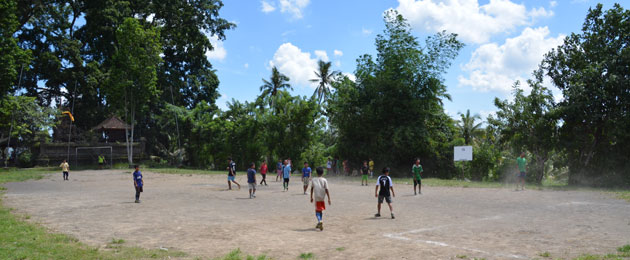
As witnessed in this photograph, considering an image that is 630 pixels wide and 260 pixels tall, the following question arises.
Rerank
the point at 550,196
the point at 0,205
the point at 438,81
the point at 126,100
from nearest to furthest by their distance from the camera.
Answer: the point at 0,205
the point at 550,196
the point at 438,81
the point at 126,100

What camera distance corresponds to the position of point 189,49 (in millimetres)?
53000

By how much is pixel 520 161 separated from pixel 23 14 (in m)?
47.6

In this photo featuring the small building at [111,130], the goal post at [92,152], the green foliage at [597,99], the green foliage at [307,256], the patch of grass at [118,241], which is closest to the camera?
the green foliage at [307,256]

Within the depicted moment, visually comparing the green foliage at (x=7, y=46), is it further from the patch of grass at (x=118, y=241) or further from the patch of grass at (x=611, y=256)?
the patch of grass at (x=611, y=256)

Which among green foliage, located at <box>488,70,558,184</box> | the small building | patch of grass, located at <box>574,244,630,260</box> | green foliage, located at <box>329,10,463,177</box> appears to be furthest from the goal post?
patch of grass, located at <box>574,244,630,260</box>

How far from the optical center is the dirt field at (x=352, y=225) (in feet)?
27.3

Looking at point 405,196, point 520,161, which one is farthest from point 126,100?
point 520,161

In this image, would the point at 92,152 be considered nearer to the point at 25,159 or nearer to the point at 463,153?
the point at 25,159

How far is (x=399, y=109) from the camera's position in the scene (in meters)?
34.0

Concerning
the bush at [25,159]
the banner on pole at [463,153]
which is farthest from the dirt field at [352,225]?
the bush at [25,159]

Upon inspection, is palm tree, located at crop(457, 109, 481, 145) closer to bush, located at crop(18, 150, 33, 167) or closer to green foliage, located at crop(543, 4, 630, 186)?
green foliage, located at crop(543, 4, 630, 186)

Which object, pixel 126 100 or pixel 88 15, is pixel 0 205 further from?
pixel 88 15

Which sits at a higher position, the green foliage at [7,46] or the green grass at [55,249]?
the green foliage at [7,46]

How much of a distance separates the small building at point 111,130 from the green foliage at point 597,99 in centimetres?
4119
